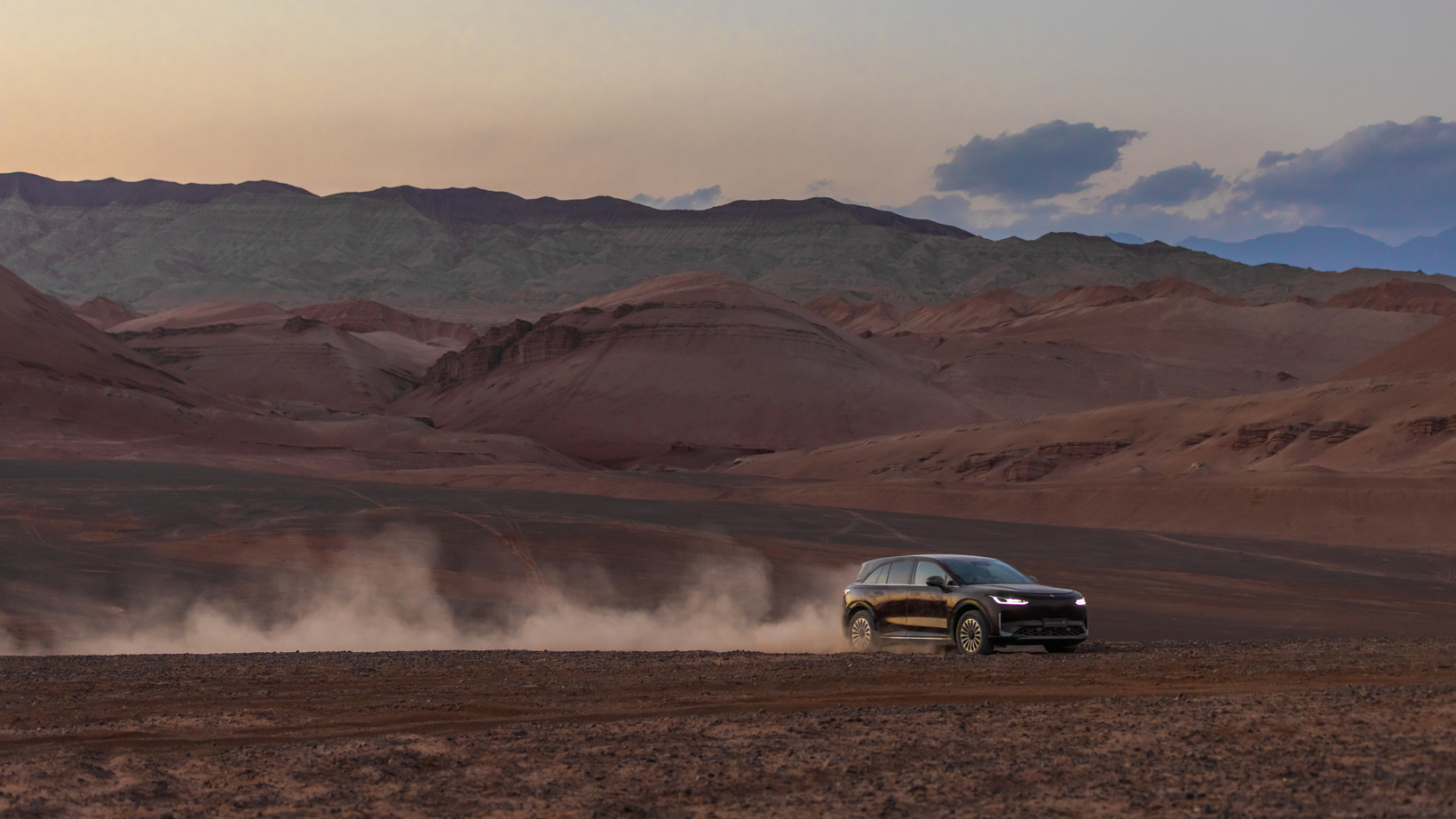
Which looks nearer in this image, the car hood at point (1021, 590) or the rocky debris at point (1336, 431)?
the car hood at point (1021, 590)

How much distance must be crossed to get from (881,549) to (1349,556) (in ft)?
41.4

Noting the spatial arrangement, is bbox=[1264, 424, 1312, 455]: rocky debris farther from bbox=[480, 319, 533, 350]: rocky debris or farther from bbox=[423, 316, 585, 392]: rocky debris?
bbox=[480, 319, 533, 350]: rocky debris

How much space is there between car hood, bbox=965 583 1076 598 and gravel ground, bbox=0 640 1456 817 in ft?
4.41

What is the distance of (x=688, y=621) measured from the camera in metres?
21.1

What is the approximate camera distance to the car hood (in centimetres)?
1430

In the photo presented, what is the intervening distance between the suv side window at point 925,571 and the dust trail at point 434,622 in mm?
2307

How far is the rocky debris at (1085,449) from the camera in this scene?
199 ft

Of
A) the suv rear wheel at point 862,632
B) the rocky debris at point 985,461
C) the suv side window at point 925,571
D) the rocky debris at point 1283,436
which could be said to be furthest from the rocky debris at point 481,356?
the suv side window at point 925,571

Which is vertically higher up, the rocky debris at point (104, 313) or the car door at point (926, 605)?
the rocky debris at point (104, 313)

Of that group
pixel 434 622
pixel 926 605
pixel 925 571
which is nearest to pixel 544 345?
pixel 434 622

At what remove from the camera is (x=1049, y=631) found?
46.6 ft

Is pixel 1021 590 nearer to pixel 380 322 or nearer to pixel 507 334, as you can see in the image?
pixel 507 334

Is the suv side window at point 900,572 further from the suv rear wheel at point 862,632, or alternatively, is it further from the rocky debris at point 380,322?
the rocky debris at point 380,322

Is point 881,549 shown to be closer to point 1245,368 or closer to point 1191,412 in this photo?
point 1191,412
